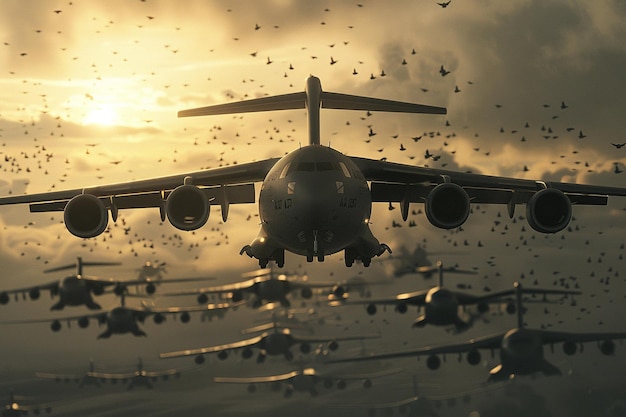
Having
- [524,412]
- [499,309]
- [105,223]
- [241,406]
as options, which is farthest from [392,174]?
[241,406]

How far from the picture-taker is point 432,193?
73.6ft

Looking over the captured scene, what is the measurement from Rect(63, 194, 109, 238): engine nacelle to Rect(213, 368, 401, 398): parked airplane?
55213 mm

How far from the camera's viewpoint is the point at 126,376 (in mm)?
67938

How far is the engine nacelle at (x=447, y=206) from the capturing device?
2244 cm

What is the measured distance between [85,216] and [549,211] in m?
11.6

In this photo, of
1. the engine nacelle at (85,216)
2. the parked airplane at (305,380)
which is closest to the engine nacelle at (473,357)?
the parked airplane at (305,380)

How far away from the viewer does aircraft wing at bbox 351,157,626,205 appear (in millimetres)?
23797

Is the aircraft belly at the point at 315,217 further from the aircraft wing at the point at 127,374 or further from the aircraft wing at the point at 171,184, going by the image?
the aircraft wing at the point at 127,374

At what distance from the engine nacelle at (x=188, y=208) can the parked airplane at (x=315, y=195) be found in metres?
0.02

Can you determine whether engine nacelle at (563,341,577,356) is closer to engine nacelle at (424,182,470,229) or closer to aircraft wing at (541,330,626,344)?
aircraft wing at (541,330,626,344)

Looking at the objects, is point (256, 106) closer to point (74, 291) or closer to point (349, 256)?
point (349, 256)

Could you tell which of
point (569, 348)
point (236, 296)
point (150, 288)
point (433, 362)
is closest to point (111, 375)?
point (236, 296)

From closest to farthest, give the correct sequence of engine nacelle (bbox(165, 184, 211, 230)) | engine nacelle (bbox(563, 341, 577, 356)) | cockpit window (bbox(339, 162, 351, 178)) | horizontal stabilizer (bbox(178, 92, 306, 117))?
cockpit window (bbox(339, 162, 351, 178)) < engine nacelle (bbox(165, 184, 211, 230)) < horizontal stabilizer (bbox(178, 92, 306, 117)) < engine nacelle (bbox(563, 341, 577, 356))

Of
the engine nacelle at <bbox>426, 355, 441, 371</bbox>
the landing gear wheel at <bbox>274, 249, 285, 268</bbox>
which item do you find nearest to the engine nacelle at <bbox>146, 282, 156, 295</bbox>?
the engine nacelle at <bbox>426, 355, 441, 371</bbox>
